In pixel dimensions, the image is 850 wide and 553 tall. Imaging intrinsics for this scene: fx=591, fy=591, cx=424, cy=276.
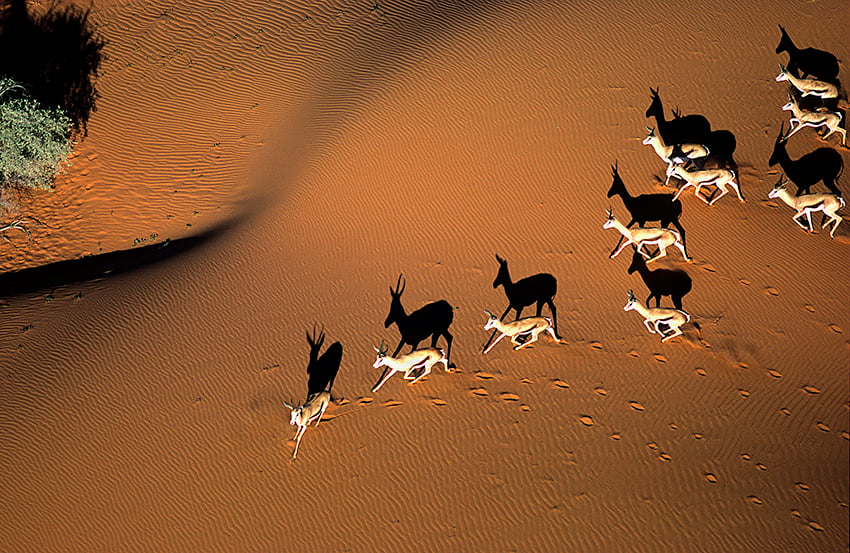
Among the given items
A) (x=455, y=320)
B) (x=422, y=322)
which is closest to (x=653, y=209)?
(x=455, y=320)

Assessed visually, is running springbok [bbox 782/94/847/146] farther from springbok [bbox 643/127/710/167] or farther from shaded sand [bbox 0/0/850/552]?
springbok [bbox 643/127/710/167]

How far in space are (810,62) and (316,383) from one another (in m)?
15.3

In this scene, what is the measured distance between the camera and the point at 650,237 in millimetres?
12336

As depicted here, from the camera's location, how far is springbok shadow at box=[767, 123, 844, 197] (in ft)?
44.8

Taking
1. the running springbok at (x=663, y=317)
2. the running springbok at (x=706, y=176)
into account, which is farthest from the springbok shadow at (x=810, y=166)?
the running springbok at (x=663, y=317)

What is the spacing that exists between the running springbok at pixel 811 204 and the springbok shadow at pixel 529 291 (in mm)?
5205

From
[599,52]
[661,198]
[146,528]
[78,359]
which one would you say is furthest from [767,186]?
[78,359]

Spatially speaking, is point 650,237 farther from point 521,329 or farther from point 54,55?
point 54,55

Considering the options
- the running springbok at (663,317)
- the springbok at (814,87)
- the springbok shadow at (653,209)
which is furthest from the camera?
the springbok at (814,87)

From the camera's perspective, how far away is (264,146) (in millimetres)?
17734

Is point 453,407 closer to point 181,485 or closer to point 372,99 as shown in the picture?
point 181,485

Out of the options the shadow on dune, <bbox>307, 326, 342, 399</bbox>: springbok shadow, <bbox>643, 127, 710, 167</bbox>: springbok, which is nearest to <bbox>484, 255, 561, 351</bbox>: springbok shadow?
<bbox>307, 326, 342, 399</bbox>: springbok shadow

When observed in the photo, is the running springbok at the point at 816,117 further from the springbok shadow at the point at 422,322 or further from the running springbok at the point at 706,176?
the springbok shadow at the point at 422,322

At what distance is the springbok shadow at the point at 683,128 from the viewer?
14750mm
